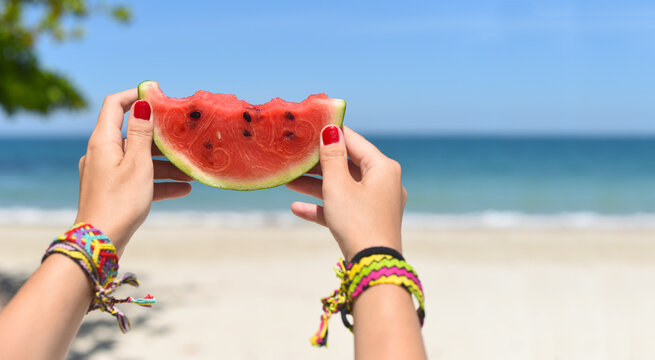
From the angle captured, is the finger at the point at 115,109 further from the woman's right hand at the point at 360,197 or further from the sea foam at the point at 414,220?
the sea foam at the point at 414,220

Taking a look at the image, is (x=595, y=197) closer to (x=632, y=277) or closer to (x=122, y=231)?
(x=632, y=277)

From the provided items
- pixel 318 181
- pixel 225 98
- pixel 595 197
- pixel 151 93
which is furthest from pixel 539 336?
pixel 595 197

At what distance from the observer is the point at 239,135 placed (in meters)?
2.71

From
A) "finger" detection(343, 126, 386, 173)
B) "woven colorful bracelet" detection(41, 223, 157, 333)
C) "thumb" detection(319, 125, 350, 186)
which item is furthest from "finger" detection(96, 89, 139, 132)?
"finger" detection(343, 126, 386, 173)

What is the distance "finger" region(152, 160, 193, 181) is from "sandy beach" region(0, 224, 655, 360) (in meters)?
3.49

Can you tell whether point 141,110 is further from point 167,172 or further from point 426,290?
point 426,290

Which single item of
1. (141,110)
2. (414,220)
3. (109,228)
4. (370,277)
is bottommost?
(370,277)

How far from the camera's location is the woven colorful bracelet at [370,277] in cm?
154

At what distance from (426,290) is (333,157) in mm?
6390

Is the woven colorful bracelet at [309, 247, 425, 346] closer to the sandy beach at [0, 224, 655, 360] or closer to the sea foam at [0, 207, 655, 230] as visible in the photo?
the sandy beach at [0, 224, 655, 360]

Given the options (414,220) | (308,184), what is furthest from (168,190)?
(414,220)

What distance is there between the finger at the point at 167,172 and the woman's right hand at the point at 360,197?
859 millimetres

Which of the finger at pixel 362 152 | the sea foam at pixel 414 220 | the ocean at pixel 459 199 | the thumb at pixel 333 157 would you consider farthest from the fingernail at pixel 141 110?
the ocean at pixel 459 199

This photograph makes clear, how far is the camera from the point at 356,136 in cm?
219
